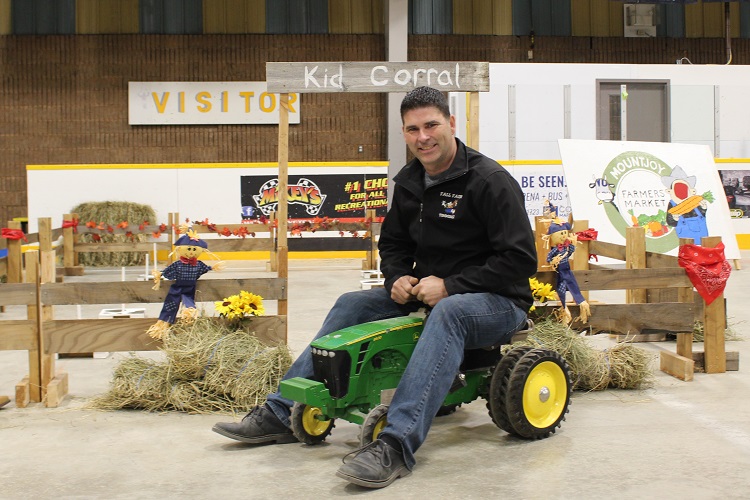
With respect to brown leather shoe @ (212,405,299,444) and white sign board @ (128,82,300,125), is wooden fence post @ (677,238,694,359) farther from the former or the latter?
white sign board @ (128,82,300,125)

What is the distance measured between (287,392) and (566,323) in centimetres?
205

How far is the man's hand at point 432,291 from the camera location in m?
3.85

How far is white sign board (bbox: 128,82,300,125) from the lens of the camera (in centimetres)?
1816

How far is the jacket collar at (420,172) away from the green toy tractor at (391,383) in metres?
0.61

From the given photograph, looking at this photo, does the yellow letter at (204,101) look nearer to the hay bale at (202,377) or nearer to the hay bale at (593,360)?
the hay bale at (202,377)

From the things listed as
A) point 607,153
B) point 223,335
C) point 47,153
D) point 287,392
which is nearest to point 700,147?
point 607,153

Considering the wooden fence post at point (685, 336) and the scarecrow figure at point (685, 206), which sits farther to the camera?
the scarecrow figure at point (685, 206)

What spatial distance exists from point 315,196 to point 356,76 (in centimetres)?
1115

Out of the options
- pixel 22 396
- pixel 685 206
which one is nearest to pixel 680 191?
pixel 685 206

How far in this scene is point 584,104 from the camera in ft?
45.4

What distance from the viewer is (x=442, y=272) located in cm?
401

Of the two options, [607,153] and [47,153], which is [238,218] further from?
[607,153]

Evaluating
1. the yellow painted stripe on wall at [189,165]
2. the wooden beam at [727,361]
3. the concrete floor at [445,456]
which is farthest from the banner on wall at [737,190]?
the concrete floor at [445,456]

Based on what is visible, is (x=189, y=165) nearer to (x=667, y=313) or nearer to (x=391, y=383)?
(x=667, y=313)
